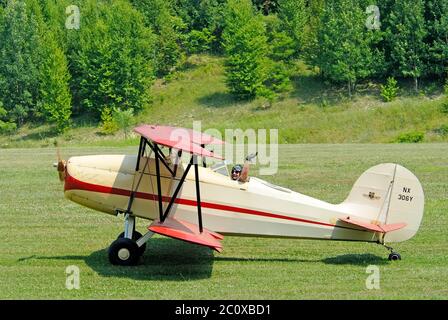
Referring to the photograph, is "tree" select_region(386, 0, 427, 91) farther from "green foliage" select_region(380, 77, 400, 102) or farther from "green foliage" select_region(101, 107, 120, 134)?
"green foliage" select_region(101, 107, 120, 134)

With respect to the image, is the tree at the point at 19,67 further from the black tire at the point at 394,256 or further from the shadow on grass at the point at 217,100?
the black tire at the point at 394,256

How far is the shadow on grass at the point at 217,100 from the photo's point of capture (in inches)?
2442

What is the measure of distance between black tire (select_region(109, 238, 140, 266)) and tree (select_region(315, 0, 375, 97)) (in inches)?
1950

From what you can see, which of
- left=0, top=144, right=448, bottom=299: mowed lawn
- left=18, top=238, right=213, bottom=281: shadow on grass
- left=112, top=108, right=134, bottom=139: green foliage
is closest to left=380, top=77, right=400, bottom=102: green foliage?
left=112, top=108, right=134, bottom=139: green foliage

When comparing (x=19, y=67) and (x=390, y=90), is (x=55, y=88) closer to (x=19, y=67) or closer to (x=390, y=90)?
(x=19, y=67)

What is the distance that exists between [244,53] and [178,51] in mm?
11148

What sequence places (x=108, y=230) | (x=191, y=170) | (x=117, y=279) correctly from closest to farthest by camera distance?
(x=117, y=279) → (x=191, y=170) → (x=108, y=230)

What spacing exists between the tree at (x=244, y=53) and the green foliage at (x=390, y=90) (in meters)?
10.3

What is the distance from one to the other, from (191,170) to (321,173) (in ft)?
42.1

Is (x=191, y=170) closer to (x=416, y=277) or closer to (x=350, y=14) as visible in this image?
(x=416, y=277)

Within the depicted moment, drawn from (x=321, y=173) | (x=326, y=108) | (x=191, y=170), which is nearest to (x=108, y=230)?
(x=191, y=170)

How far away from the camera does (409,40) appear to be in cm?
6225

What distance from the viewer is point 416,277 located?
11.5 meters

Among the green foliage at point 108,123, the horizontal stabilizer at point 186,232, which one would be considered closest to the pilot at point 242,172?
the horizontal stabilizer at point 186,232
